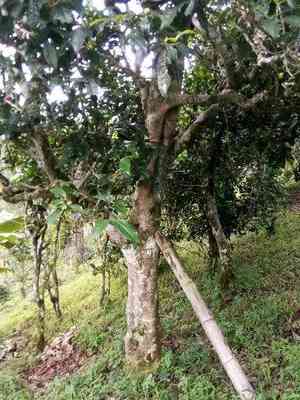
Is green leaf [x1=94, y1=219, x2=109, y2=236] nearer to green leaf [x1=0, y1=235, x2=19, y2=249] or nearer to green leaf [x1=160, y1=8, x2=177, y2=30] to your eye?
green leaf [x1=160, y1=8, x2=177, y2=30]

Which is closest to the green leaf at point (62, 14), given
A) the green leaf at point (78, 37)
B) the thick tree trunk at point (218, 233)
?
the green leaf at point (78, 37)

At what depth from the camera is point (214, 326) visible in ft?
9.68

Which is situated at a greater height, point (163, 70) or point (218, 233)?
point (163, 70)

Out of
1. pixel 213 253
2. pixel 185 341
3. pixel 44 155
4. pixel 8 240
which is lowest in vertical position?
pixel 185 341

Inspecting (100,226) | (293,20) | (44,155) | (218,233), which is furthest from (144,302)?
(293,20)

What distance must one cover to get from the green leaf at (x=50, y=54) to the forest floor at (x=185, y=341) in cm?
243

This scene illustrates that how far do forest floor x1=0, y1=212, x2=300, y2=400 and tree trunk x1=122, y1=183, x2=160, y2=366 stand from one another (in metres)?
0.18

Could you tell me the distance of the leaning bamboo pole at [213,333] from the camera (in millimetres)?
2764

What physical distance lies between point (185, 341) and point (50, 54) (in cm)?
295

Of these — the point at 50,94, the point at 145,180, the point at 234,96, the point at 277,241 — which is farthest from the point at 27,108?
the point at 277,241

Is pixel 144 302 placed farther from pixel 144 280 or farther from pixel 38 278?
pixel 38 278

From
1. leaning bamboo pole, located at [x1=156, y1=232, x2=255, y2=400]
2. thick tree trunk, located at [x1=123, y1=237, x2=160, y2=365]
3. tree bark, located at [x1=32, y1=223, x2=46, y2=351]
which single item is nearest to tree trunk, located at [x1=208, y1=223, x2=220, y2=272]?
thick tree trunk, located at [x1=123, y1=237, x2=160, y2=365]

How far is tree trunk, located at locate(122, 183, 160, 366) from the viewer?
11.0 ft

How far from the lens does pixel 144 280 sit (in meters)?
3.37
